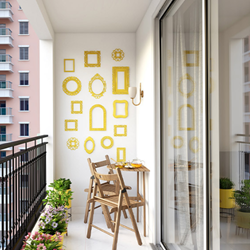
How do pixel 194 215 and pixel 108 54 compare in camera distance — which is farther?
pixel 108 54

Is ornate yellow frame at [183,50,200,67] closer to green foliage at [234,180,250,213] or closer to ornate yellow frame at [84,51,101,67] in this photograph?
green foliage at [234,180,250,213]

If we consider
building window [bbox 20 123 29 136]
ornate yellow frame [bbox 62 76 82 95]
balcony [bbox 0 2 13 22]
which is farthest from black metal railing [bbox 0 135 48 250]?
balcony [bbox 0 2 13 22]

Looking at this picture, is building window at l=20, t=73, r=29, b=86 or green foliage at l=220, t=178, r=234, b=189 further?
building window at l=20, t=73, r=29, b=86

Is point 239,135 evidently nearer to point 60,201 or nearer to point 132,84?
point 60,201

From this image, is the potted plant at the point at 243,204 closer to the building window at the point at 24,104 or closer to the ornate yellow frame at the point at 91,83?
the ornate yellow frame at the point at 91,83

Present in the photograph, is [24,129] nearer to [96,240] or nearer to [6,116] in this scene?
[6,116]

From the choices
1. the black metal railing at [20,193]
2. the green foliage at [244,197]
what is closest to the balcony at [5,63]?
the black metal railing at [20,193]

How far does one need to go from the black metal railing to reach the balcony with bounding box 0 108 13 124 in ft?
16.8

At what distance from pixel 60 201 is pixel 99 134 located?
1302 mm

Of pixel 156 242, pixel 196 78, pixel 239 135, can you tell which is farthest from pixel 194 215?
pixel 156 242

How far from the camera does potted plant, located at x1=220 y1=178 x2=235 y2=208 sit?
A: 1.22 metres

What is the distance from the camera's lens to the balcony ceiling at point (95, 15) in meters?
2.79

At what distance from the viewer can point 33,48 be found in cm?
767

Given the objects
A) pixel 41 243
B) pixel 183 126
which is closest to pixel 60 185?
pixel 41 243
